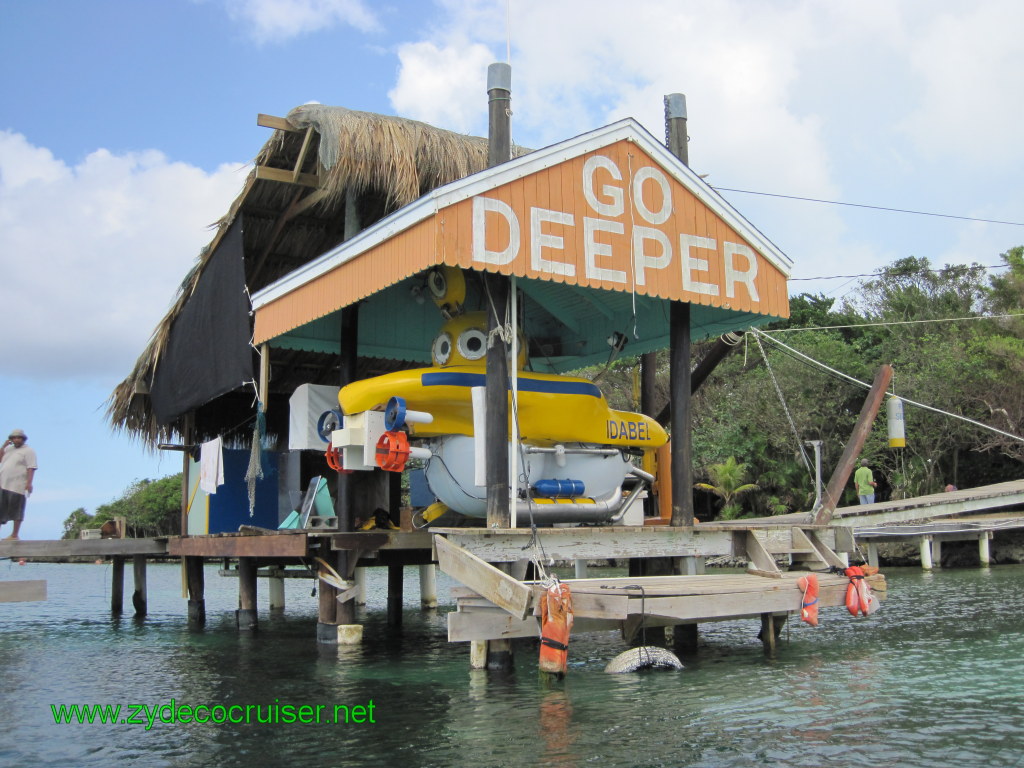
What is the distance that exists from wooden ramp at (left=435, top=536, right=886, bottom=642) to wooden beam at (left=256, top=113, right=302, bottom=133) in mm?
6598

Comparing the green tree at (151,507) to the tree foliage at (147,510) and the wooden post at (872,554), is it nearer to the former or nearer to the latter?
the tree foliage at (147,510)

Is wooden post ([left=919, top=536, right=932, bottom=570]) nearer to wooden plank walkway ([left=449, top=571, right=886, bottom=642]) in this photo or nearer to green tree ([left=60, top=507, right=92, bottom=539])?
wooden plank walkway ([left=449, top=571, right=886, bottom=642])

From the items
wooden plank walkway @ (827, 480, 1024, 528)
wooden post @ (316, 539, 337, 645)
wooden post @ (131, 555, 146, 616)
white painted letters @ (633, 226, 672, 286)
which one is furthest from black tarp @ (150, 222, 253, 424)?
wooden plank walkway @ (827, 480, 1024, 528)

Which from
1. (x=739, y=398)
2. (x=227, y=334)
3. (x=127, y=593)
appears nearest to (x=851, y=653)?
(x=227, y=334)

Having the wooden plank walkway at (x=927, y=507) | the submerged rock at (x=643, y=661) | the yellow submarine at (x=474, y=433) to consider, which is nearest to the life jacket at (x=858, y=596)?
the submerged rock at (x=643, y=661)

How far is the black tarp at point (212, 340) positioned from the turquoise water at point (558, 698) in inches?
147

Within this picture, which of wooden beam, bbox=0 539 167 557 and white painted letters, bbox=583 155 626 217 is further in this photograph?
wooden beam, bbox=0 539 167 557

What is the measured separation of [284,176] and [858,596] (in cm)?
918

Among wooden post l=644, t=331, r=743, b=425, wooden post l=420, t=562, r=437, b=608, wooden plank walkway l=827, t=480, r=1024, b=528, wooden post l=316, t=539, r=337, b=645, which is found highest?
wooden post l=644, t=331, r=743, b=425

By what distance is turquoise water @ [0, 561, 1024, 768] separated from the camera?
6895 mm

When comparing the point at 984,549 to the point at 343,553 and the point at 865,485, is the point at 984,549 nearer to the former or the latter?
the point at 865,485

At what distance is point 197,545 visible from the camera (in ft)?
52.1

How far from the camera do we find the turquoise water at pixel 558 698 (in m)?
6.89

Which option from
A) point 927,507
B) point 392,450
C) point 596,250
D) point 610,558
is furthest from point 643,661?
point 927,507
